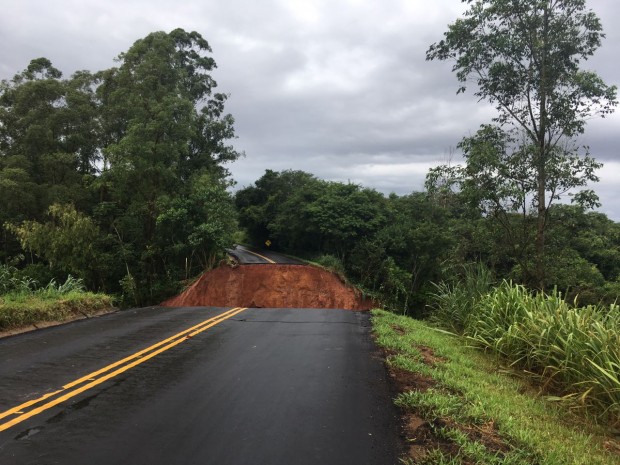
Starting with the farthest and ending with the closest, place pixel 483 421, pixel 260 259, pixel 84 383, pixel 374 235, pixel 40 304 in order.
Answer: pixel 260 259 → pixel 374 235 → pixel 40 304 → pixel 84 383 → pixel 483 421

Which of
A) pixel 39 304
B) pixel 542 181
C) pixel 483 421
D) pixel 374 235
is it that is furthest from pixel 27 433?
pixel 374 235

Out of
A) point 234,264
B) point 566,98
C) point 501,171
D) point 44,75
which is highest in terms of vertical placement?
point 44,75

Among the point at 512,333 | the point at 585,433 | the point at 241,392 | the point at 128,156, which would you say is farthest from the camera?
the point at 128,156

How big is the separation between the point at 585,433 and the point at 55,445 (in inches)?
230

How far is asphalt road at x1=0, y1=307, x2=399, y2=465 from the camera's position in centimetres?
418

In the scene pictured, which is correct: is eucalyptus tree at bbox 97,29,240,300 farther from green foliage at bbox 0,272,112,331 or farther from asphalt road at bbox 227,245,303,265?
green foliage at bbox 0,272,112,331

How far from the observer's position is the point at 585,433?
5414 millimetres

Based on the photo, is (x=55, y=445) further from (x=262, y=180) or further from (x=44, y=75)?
(x=262, y=180)

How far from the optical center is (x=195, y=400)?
218 inches

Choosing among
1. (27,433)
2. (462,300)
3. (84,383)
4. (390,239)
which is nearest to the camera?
(27,433)

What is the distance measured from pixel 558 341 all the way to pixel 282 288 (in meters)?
22.7

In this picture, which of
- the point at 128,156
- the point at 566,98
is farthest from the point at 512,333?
the point at 128,156

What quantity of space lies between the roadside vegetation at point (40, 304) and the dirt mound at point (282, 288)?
45.3 ft

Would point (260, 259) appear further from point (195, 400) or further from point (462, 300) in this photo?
point (195, 400)
